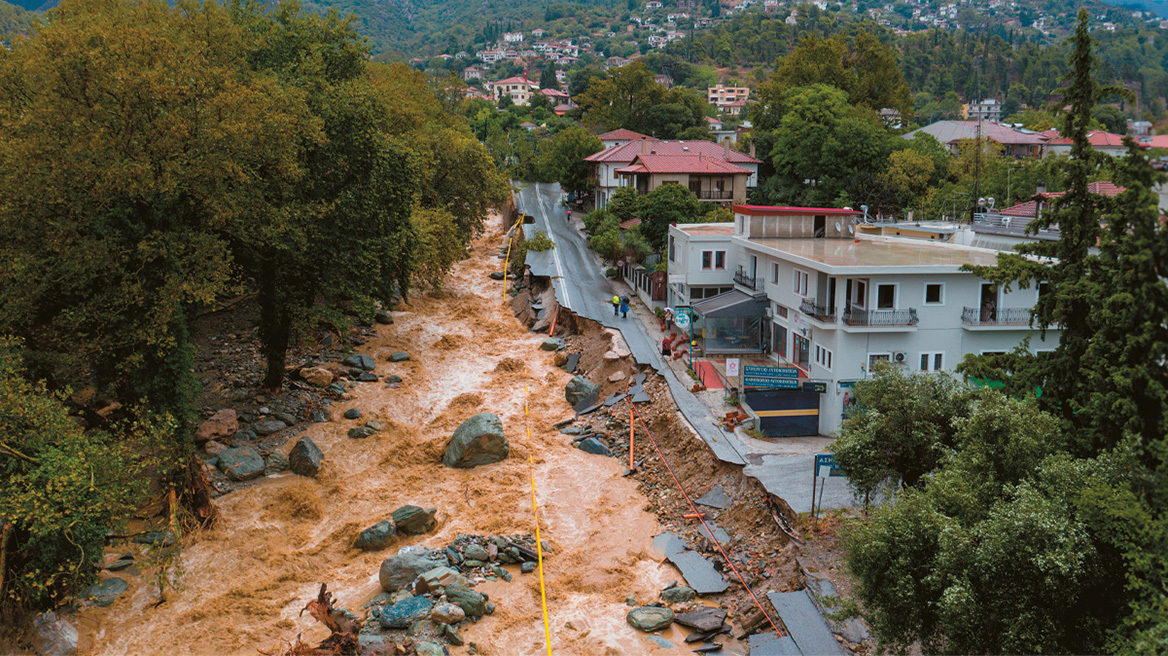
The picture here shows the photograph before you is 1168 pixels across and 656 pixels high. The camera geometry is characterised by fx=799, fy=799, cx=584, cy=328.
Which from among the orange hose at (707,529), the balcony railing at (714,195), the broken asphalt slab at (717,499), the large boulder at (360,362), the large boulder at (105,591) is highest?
the balcony railing at (714,195)

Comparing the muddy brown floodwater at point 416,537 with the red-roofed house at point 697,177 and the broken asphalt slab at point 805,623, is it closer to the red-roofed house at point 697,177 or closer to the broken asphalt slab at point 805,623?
the broken asphalt slab at point 805,623

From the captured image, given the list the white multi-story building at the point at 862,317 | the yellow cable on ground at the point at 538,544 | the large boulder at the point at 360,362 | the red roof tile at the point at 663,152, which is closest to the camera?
the yellow cable on ground at the point at 538,544

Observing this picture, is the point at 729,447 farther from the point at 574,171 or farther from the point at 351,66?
the point at 574,171

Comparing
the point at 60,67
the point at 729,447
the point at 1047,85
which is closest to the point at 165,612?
the point at 60,67

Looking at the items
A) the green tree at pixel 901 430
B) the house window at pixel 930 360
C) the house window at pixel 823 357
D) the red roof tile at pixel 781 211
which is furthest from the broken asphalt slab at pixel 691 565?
the red roof tile at pixel 781 211

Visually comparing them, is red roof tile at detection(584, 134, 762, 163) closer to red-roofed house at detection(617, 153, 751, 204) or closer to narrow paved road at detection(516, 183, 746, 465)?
red-roofed house at detection(617, 153, 751, 204)

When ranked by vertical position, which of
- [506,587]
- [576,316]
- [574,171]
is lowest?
[506,587]
